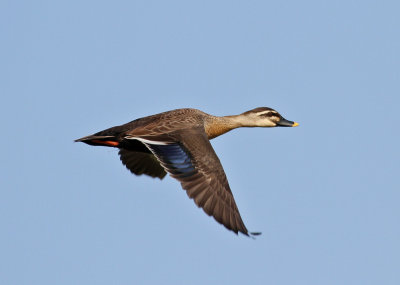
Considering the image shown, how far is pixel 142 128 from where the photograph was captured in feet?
50.5

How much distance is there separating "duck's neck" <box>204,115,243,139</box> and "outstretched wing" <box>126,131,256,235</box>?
213 cm

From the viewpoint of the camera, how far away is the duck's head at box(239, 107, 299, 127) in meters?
18.4

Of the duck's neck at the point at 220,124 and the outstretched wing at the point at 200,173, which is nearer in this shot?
the outstretched wing at the point at 200,173

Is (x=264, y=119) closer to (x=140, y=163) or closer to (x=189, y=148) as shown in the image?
(x=140, y=163)

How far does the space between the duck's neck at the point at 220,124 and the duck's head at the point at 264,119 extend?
31 centimetres

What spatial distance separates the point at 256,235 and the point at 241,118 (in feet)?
19.6

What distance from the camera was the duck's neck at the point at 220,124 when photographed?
673 inches

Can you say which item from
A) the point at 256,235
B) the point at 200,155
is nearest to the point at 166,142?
the point at 200,155

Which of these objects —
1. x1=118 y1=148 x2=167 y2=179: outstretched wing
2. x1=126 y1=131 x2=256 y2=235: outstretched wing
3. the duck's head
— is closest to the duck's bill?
the duck's head

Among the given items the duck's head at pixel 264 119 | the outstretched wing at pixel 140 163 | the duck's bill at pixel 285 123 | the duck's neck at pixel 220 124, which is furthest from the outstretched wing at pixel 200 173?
the duck's bill at pixel 285 123

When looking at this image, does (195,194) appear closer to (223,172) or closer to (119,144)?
(223,172)

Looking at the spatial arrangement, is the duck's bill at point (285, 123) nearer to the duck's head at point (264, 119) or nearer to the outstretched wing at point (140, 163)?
the duck's head at point (264, 119)

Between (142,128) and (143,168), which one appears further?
(143,168)

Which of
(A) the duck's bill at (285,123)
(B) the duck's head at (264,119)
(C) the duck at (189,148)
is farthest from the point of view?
(A) the duck's bill at (285,123)
